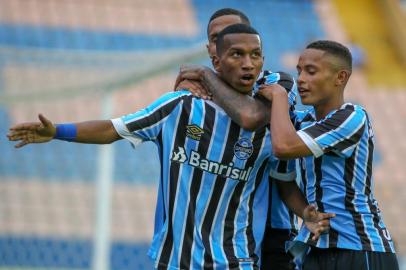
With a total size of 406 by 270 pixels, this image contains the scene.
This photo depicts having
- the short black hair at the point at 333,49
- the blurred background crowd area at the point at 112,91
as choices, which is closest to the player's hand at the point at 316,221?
the short black hair at the point at 333,49

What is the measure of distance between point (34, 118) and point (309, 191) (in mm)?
8563

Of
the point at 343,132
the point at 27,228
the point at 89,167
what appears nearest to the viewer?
the point at 343,132

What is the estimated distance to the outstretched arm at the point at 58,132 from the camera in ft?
14.4

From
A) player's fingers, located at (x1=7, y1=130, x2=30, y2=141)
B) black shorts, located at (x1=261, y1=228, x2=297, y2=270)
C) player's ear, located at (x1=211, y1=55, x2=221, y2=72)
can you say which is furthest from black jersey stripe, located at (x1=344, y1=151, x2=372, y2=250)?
player's fingers, located at (x1=7, y1=130, x2=30, y2=141)

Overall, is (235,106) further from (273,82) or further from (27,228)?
(27,228)

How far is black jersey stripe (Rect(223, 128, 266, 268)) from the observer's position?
4609 millimetres

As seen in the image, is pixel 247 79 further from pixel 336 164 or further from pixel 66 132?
pixel 66 132

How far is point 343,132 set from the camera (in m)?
4.46

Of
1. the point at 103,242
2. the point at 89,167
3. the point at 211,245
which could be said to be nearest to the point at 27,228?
the point at 89,167

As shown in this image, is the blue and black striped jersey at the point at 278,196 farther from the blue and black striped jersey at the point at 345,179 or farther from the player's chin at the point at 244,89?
the blue and black striped jersey at the point at 345,179

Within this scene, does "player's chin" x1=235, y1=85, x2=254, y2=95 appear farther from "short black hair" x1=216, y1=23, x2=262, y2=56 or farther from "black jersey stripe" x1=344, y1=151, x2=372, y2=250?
"black jersey stripe" x1=344, y1=151, x2=372, y2=250

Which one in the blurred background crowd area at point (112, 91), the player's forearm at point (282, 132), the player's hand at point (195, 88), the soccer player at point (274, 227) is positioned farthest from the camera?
the blurred background crowd area at point (112, 91)

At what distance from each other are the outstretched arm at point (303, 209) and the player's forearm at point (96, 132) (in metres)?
0.93

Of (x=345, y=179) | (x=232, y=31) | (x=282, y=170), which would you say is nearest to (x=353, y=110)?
(x=345, y=179)
